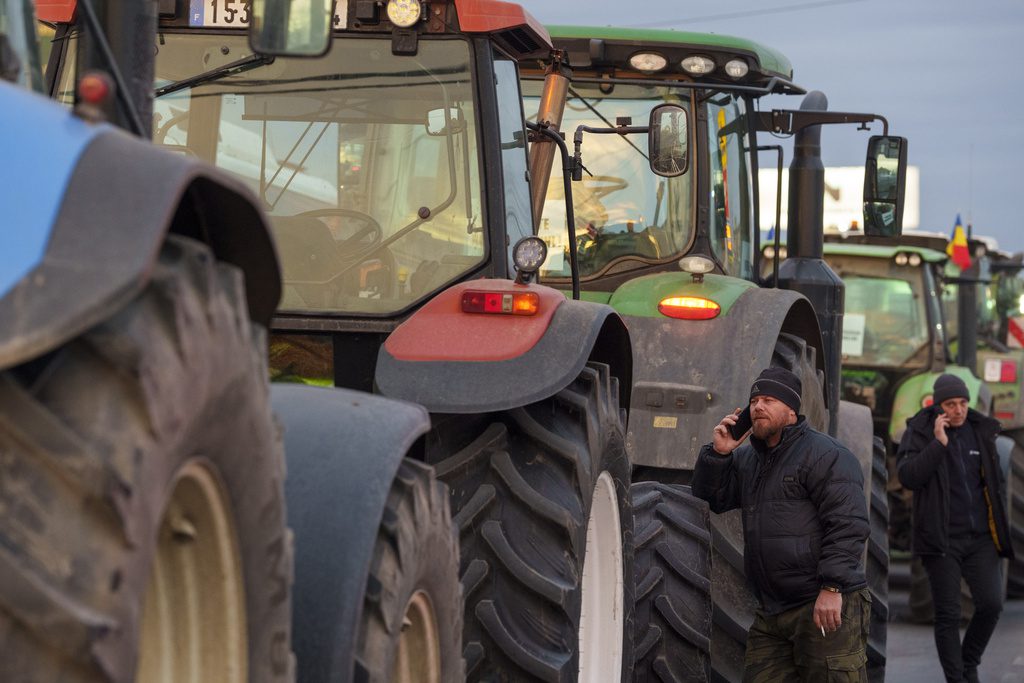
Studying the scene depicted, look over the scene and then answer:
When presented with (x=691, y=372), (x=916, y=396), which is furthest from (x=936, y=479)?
(x=916, y=396)

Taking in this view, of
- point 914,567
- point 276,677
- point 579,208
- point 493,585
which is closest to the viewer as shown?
point 276,677

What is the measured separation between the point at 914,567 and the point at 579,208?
233 inches

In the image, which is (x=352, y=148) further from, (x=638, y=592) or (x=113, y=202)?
(x=113, y=202)

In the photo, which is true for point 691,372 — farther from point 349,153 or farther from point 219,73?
point 219,73

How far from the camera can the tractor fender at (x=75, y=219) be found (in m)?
2.01

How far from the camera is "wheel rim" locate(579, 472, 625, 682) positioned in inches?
217

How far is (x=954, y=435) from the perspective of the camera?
989cm

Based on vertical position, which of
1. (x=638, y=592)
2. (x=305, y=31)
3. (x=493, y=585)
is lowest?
(x=638, y=592)

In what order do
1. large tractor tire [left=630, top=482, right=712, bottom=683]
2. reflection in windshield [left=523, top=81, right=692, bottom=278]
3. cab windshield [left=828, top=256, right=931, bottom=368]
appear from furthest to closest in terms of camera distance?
1. cab windshield [left=828, top=256, right=931, bottom=368]
2. reflection in windshield [left=523, top=81, right=692, bottom=278]
3. large tractor tire [left=630, top=482, right=712, bottom=683]

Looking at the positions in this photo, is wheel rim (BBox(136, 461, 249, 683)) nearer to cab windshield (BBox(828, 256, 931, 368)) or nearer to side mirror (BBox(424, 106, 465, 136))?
side mirror (BBox(424, 106, 465, 136))

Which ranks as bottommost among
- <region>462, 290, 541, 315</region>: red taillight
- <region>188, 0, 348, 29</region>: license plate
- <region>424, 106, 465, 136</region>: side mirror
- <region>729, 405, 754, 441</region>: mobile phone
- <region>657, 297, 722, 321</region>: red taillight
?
<region>729, 405, 754, 441</region>: mobile phone

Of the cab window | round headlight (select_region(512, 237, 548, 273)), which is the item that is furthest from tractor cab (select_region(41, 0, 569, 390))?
the cab window

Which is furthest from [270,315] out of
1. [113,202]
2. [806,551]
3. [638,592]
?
[806,551]

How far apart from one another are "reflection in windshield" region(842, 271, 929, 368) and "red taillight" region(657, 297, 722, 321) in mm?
6703
